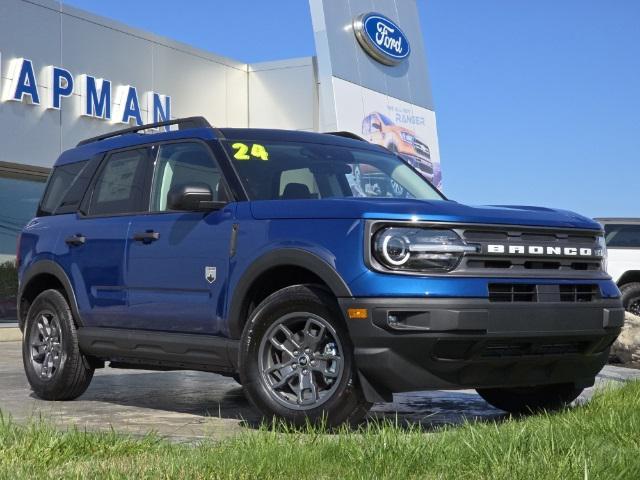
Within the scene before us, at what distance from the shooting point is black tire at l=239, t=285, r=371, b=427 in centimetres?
539

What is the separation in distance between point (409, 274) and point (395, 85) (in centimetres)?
2266

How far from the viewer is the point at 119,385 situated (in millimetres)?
8750

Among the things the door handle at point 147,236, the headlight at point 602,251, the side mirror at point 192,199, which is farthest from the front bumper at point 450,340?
the door handle at point 147,236

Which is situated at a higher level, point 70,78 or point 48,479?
point 70,78

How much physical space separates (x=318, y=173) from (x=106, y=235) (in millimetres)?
1554

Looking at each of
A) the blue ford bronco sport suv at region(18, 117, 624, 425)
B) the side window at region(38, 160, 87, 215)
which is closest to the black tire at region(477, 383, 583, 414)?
the blue ford bronco sport suv at region(18, 117, 624, 425)

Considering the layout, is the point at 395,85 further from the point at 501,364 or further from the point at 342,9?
the point at 501,364

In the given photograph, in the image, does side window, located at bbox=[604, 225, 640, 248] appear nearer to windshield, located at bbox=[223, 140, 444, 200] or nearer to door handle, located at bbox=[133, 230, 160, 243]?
windshield, located at bbox=[223, 140, 444, 200]

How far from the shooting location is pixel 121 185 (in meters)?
7.30

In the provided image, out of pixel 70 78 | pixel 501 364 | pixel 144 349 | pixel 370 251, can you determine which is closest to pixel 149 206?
pixel 144 349

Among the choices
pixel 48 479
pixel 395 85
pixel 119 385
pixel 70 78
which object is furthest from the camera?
pixel 395 85

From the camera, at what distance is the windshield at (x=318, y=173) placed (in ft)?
20.9

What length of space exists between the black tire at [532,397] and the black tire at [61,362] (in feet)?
9.15

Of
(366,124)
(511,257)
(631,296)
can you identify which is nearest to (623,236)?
(631,296)
